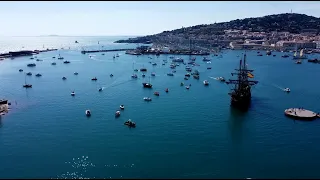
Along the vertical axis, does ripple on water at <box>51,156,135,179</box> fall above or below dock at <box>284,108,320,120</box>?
below

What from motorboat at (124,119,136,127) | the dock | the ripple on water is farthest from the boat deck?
the ripple on water

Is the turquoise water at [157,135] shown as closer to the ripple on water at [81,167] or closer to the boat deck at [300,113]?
the ripple on water at [81,167]

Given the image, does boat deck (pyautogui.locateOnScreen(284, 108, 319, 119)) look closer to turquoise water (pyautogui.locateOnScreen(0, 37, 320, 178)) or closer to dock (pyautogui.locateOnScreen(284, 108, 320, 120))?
dock (pyautogui.locateOnScreen(284, 108, 320, 120))

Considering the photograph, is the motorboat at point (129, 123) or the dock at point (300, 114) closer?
the motorboat at point (129, 123)

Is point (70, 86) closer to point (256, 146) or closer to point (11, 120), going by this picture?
point (11, 120)

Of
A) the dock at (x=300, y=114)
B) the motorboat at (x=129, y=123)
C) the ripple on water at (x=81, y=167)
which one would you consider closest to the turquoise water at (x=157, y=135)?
the ripple on water at (x=81, y=167)

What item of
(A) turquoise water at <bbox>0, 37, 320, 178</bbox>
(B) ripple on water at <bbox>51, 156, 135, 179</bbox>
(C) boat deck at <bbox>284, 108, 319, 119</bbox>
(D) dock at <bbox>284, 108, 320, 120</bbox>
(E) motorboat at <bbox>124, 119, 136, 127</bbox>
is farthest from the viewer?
(C) boat deck at <bbox>284, 108, 319, 119</bbox>

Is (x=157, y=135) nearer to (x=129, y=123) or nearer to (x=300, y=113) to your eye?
(x=129, y=123)
